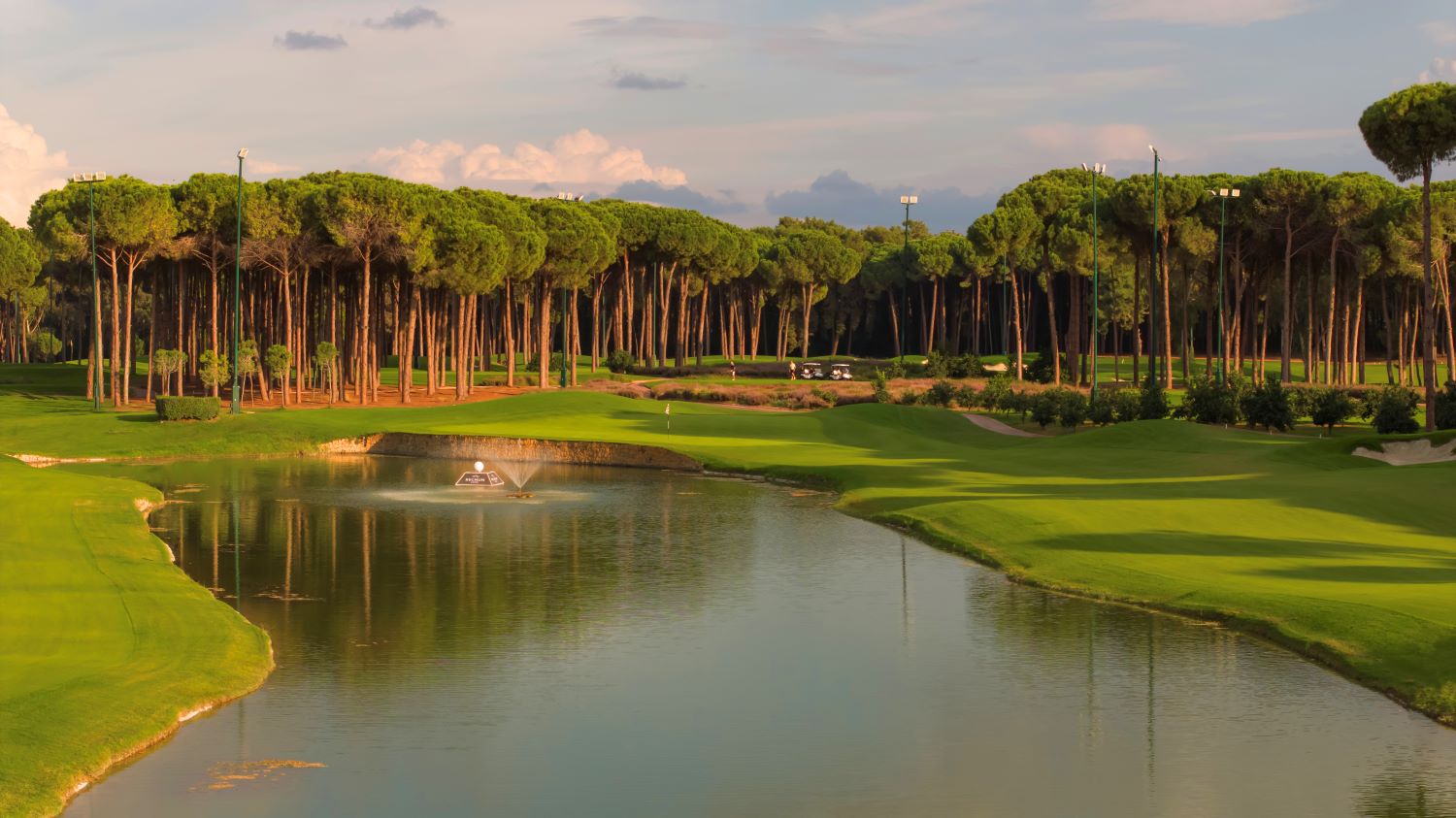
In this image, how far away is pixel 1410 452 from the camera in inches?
1877

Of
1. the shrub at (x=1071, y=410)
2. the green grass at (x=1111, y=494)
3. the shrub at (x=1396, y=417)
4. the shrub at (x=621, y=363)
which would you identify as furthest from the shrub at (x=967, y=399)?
the shrub at (x=621, y=363)

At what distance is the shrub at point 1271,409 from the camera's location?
2416 inches

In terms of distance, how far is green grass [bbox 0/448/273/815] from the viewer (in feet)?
54.6

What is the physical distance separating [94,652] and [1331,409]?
54.1 meters

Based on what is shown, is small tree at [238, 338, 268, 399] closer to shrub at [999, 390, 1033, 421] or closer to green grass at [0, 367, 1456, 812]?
green grass at [0, 367, 1456, 812]

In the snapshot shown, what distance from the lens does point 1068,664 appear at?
892 inches

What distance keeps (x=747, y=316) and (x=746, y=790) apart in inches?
6630

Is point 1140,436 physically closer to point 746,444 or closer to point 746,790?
point 746,444

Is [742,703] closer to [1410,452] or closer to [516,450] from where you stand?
[1410,452]

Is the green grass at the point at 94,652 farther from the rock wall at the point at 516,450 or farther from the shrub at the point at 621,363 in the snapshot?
the shrub at the point at 621,363

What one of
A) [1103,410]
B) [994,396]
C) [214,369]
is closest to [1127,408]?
[1103,410]

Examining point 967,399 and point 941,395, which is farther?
point 967,399

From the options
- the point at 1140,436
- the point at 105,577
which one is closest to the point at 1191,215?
the point at 1140,436

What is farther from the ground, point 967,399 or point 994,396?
point 994,396
